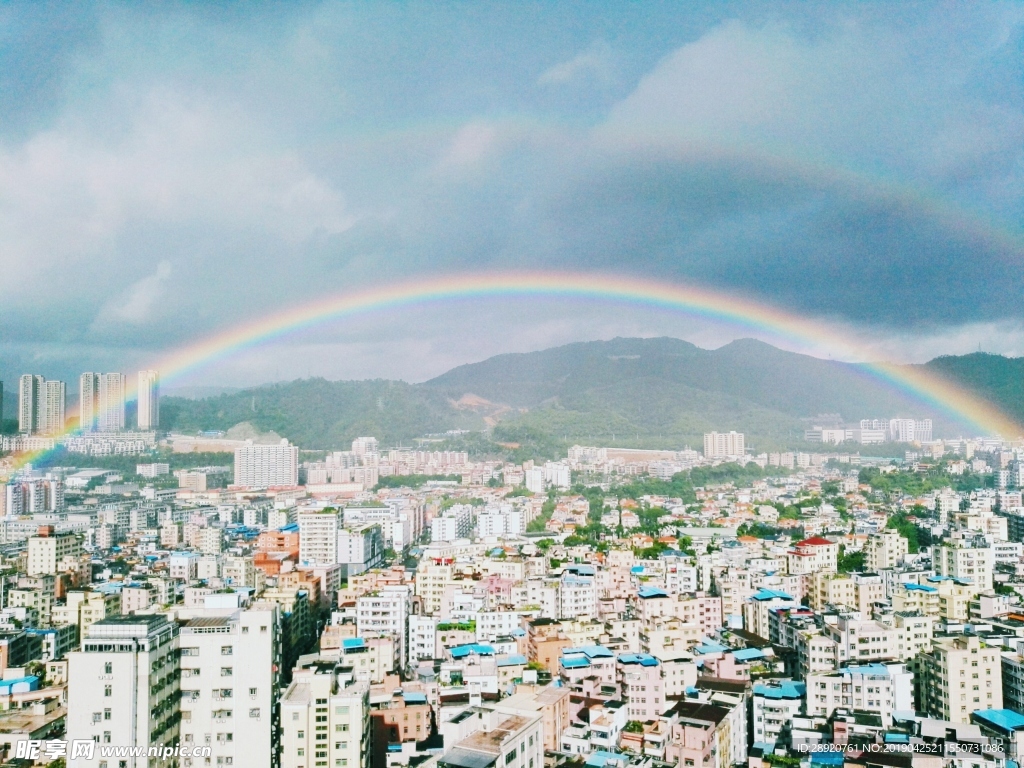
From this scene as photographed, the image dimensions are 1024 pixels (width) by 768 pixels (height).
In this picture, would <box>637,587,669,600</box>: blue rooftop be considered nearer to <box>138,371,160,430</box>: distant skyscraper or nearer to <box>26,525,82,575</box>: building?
<box>26,525,82,575</box>: building

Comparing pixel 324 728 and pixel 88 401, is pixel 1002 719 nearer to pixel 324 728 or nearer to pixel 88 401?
pixel 324 728

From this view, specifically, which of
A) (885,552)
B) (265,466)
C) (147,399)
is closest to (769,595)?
(885,552)

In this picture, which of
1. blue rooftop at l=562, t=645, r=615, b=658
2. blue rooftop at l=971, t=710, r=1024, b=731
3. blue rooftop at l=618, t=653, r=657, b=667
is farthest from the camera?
blue rooftop at l=562, t=645, r=615, b=658

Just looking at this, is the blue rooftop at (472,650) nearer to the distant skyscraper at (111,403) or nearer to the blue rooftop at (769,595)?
the blue rooftop at (769,595)

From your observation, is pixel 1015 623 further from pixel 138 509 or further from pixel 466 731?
pixel 138 509

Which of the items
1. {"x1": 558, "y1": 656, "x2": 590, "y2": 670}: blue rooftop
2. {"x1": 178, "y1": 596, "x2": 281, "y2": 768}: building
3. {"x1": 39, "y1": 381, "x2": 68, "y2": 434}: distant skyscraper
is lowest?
{"x1": 558, "y1": 656, "x2": 590, "y2": 670}: blue rooftop

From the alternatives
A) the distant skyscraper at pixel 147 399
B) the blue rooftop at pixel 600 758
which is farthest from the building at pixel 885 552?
the distant skyscraper at pixel 147 399

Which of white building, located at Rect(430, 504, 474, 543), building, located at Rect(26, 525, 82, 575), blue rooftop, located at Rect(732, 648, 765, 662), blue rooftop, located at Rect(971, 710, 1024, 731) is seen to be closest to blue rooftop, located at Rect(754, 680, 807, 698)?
blue rooftop, located at Rect(732, 648, 765, 662)
